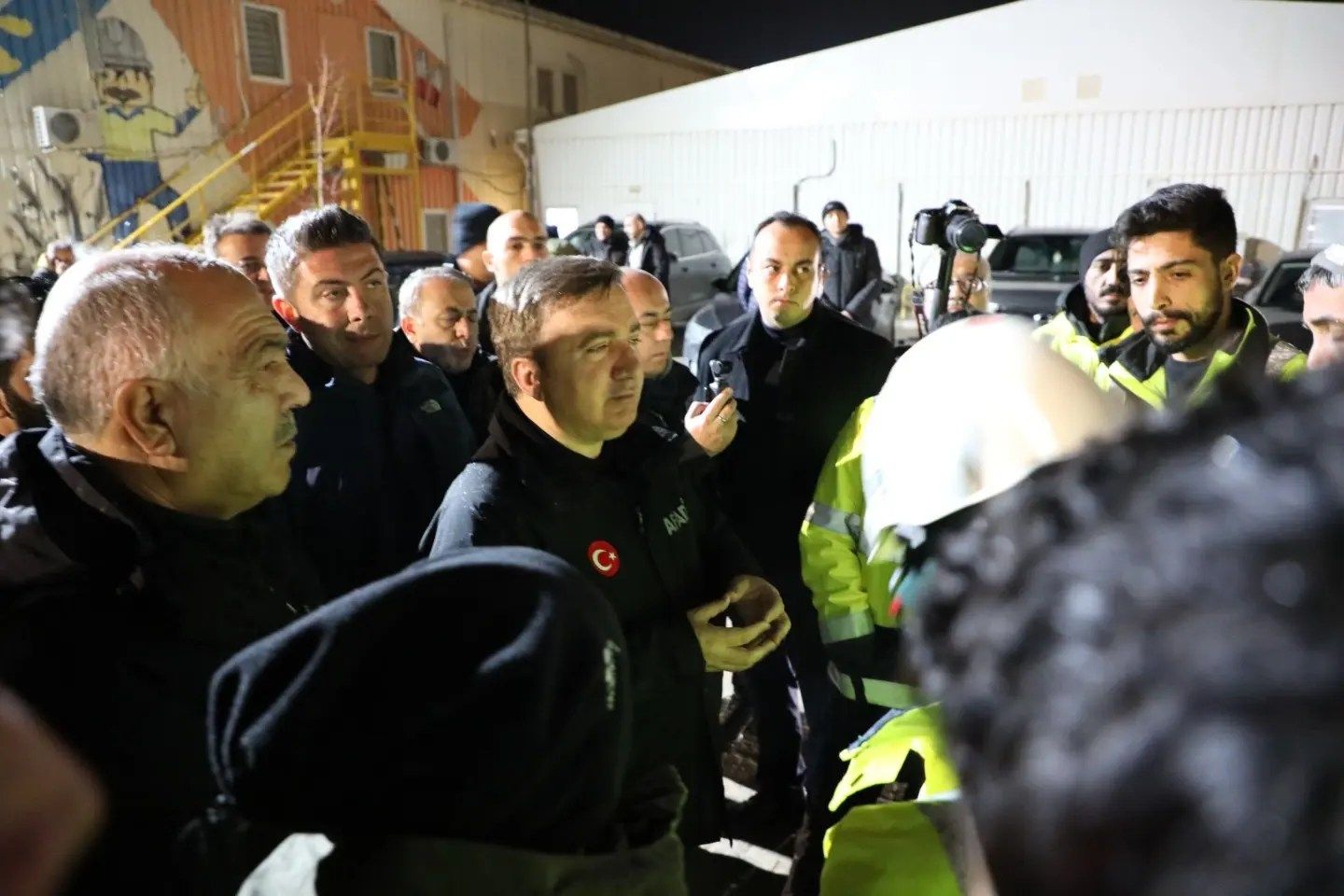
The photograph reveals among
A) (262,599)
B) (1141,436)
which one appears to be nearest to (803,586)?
(262,599)

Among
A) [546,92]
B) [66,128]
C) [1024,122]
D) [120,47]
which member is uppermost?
[546,92]

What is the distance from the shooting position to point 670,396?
11.5 feet

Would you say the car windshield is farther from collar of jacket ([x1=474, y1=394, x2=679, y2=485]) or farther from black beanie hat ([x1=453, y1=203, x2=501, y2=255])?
collar of jacket ([x1=474, y1=394, x2=679, y2=485])

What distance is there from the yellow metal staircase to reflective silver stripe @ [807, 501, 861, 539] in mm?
14245

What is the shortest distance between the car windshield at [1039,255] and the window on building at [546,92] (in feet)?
44.4

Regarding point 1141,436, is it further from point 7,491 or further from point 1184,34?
point 1184,34

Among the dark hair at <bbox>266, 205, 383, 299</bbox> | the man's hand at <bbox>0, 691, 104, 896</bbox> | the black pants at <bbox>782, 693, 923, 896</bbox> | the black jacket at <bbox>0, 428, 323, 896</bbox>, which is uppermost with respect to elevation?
the dark hair at <bbox>266, 205, 383, 299</bbox>

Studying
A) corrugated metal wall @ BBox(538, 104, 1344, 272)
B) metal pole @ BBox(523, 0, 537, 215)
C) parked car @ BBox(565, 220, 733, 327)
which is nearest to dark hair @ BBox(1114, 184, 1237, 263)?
parked car @ BBox(565, 220, 733, 327)

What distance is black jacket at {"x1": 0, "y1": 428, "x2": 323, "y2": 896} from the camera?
0.92m

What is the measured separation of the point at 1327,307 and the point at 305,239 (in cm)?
308

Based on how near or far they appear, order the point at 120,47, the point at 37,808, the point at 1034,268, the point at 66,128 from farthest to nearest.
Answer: the point at 120,47 → the point at 66,128 → the point at 1034,268 → the point at 37,808

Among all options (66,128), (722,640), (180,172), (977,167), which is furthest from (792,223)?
(180,172)

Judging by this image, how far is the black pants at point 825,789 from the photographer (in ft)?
8.95

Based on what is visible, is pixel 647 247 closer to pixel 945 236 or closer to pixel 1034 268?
pixel 1034 268
